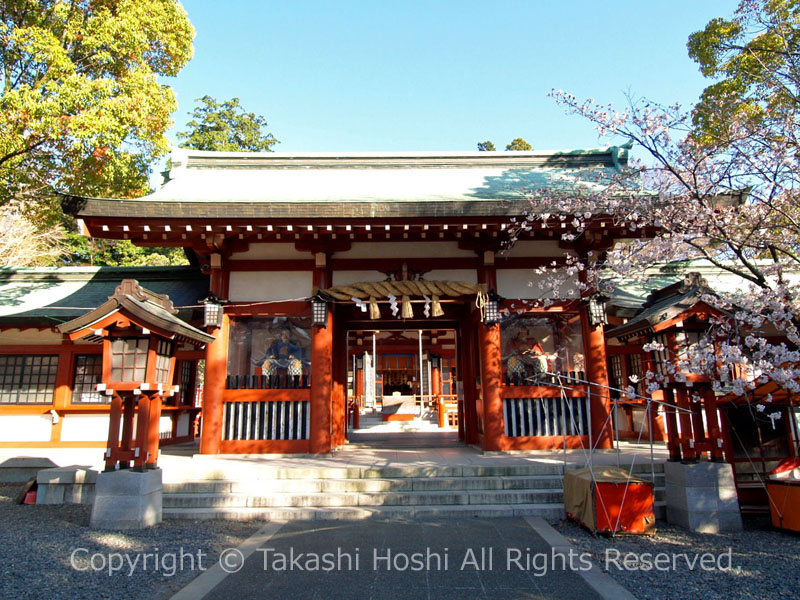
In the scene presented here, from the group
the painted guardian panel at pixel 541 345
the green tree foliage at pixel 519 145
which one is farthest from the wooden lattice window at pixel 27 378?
the green tree foliage at pixel 519 145

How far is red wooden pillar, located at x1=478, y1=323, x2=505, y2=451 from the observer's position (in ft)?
28.3

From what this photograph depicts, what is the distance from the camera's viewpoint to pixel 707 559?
15.3 ft

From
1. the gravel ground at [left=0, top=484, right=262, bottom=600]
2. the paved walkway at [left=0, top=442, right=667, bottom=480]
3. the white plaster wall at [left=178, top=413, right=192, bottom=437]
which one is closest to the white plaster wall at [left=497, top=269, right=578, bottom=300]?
the paved walkway at [left=0, top=442, right=667, bottom=480]

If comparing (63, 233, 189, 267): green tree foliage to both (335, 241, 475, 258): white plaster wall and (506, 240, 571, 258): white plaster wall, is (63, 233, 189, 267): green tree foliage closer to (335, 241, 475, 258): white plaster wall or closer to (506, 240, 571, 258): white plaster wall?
(335, 241, 475, 258): white plaster wall

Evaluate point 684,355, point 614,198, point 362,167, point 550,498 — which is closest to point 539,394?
point 550,498

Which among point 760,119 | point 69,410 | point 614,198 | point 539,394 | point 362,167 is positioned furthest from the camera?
point 362,167

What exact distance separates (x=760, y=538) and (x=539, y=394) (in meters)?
3.92

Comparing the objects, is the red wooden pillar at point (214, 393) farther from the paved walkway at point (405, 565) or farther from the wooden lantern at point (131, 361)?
the paved walkway at point (405, 565)

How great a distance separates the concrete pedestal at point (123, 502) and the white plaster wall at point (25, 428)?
5.72 m

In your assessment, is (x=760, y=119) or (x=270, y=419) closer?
(x=760, y=119)

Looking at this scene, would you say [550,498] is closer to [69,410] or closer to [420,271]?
[420,271]

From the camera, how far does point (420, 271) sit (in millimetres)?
9297

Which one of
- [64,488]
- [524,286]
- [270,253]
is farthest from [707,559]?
[64,488]

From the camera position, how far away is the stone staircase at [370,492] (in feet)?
20.6
